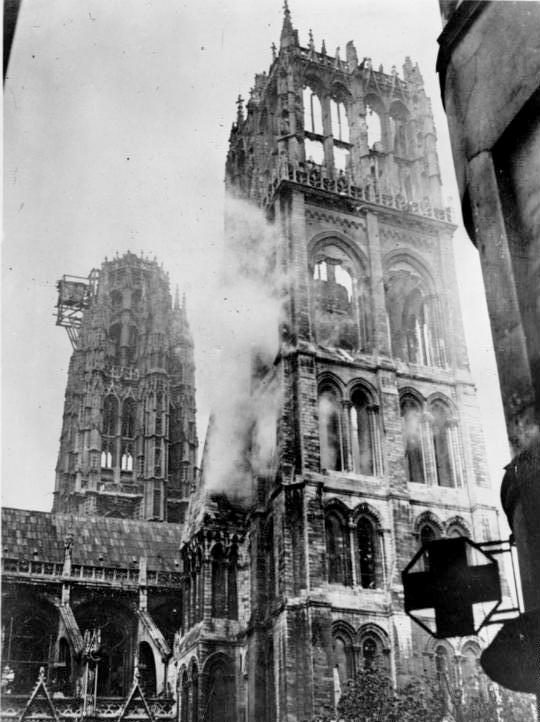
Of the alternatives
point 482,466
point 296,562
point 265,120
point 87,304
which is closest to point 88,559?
point 296,562

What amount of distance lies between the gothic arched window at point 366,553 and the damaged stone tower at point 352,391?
5 cm

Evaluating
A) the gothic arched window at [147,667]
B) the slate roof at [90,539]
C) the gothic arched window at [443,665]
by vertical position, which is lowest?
the gothic arched window at [443,665]

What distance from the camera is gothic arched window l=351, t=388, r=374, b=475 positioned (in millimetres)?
36500

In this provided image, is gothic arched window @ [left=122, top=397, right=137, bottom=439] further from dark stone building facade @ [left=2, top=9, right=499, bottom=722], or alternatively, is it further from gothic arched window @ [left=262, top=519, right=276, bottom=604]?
gothic arched window @ [left=262, top=519, right=276, bottom=604]

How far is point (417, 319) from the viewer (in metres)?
42.1

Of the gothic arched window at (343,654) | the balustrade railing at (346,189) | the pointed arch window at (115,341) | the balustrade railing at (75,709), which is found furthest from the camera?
the pointed arch window at (115,341)

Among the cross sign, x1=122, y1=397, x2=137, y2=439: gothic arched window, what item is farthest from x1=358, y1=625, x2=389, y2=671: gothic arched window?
x1=122, y1=397, x2=137, y2=439: gothic arched window

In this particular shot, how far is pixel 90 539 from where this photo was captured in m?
49.4

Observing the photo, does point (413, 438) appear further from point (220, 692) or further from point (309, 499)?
point (220, 692)

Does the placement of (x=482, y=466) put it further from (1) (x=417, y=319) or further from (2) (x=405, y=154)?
(2) (x=405, y=154)

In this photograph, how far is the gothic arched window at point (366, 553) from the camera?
3400cm

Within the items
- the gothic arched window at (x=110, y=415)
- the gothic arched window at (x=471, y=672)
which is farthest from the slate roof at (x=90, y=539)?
the gothic arched window at (x=471, y=672)

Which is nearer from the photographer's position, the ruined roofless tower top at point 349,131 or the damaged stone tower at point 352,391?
the damaged stone tower at point 352,391

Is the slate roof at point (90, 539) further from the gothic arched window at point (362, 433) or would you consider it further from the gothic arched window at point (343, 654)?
the gothic arched window at point (343, 654)
